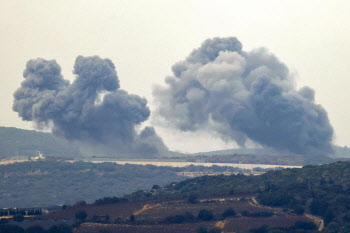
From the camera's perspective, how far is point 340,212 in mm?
162000

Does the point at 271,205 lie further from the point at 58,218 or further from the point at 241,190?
the point at 58,218

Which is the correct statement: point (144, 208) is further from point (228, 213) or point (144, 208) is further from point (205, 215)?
point (228, 213)

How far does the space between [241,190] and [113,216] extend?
36417mm

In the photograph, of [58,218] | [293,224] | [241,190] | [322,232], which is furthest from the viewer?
[241,190]

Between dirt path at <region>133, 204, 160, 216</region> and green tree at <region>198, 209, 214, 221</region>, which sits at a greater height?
dirt path at <region>133, 204, 160, 216</region>

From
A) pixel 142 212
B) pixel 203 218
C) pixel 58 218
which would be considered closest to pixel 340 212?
pixel 203 218

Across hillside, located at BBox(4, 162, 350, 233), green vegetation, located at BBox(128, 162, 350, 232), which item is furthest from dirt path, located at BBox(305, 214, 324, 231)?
green vegetation, located at BBox(128, 162, 350, 232)

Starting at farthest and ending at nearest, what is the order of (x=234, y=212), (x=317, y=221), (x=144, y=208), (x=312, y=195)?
(x=144, y=208)
(x=312, y=195)
(x=234, y=212)
(x=317, y=221)

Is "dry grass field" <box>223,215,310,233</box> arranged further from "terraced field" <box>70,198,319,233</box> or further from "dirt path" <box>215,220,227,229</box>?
"dirt path" <box>215,220,227,229</box>

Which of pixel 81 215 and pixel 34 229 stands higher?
pixel 81 215

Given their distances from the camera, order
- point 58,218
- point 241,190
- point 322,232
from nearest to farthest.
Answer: point 322,232, point 58,218, point 241,190

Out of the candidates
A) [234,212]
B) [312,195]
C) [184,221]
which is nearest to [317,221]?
[234,212]

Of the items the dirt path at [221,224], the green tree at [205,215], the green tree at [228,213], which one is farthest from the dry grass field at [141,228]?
the green tree at [228,213]

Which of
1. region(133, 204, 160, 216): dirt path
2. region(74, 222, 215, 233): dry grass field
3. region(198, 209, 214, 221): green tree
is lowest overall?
region(74, 222, 215, 233): dry grass field
